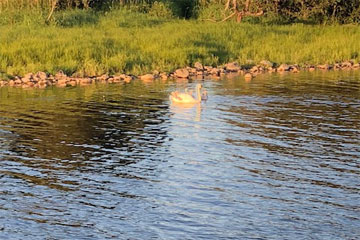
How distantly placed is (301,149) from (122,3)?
25.6 meters

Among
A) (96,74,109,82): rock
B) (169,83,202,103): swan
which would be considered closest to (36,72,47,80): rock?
(96,74,109,82): rock

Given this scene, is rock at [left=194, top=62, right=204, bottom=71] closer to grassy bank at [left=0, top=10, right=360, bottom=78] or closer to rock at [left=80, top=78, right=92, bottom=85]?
grassy bank at [left=0, top=10, right=360, bottom=78]

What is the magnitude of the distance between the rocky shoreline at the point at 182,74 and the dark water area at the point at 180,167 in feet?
9.85

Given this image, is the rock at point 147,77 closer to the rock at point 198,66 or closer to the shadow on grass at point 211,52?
the rock at point 198,66

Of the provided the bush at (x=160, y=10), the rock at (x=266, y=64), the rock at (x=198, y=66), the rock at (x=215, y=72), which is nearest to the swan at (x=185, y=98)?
the rock at (x=215, y=72)

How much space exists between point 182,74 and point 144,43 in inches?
154

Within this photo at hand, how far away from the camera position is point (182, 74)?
23.2 m

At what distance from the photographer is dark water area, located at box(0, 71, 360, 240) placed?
8.45 meters

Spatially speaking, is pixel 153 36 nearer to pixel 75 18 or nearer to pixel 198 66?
pixel 198 66

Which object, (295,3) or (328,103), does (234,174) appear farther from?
(295,3)

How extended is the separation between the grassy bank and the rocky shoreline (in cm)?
66

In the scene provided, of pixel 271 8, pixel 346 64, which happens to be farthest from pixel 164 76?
pixel 271 8

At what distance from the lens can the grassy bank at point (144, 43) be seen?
78.7ft

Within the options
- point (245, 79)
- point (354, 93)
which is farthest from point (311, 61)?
point (354, 93)
